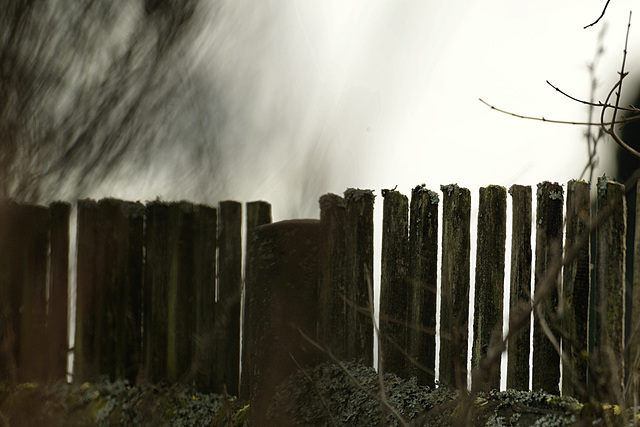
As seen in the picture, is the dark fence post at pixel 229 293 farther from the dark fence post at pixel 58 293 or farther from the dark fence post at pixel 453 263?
the dark fence post at pixel 58 293

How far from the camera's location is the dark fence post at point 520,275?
3.10 m

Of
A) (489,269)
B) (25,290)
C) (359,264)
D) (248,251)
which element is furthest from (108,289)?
(489,269)

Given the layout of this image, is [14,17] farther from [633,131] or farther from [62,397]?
[633,131]

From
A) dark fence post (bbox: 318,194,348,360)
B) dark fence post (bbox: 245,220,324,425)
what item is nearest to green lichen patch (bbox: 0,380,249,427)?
dark fence post (bbox: 245,220,324,425)

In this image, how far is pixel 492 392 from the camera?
10.1ft

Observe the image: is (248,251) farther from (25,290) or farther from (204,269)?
(25,290)

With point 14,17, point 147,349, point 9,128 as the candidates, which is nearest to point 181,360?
point 147,349

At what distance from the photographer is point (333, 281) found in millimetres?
3500

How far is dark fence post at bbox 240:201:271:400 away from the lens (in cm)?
365

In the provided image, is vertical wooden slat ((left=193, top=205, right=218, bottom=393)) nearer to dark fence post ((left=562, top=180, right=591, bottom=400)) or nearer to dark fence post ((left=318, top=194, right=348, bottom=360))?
dark fence post ((left=318, top=194, right=348, bottom=360))

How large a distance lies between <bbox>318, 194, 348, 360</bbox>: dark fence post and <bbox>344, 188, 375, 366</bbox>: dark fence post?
0.09 feet

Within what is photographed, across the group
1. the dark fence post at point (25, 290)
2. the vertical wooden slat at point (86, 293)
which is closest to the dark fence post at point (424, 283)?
the vertical wooden slat at point (86, 293)

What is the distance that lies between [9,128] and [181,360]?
1818 mm

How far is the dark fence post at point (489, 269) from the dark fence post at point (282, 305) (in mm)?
919
